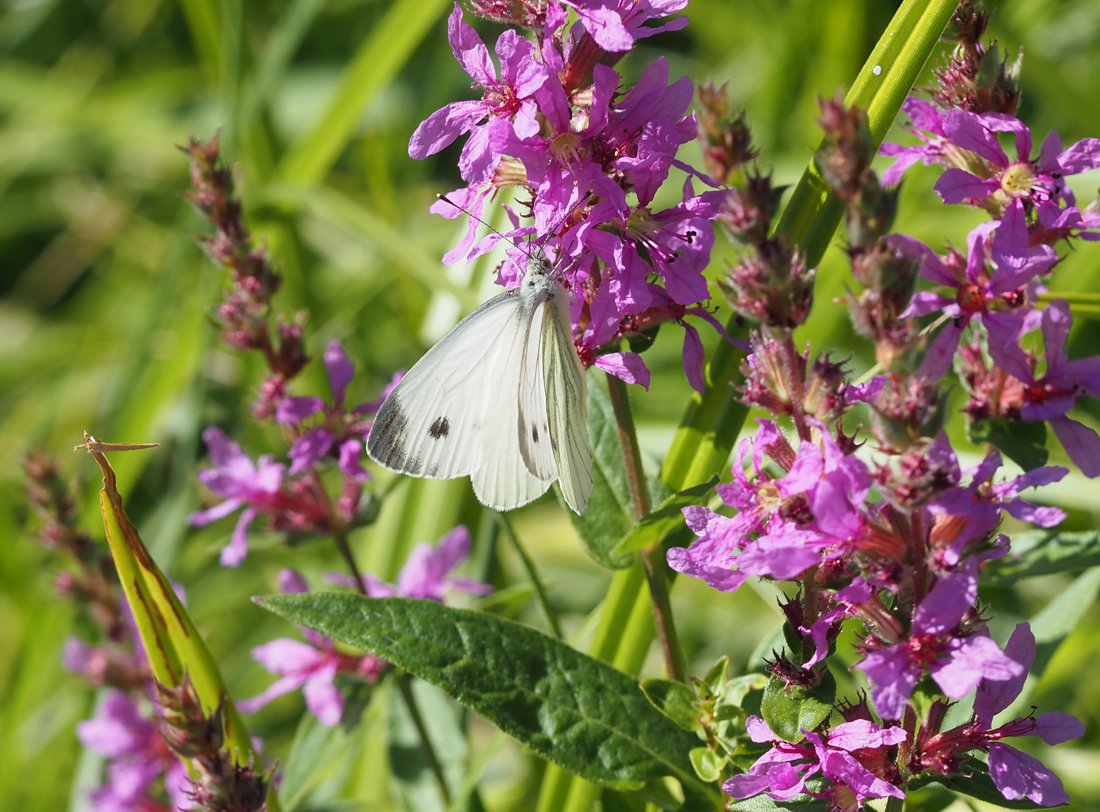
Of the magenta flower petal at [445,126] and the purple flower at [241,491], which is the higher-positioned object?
the magenta flower petal at [445,126]

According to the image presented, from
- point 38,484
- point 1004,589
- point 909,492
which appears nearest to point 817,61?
point 1004,589

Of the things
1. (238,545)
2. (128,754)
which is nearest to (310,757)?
(238,545)

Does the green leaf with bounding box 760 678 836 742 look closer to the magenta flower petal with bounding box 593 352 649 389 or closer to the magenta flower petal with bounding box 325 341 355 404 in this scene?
the magenta flower petal with bounding box 593 352 649 389

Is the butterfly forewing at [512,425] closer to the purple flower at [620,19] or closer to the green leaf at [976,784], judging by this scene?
the purple flower at [620,19]

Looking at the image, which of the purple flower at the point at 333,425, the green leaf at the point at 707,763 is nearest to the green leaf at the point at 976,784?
the green leaf at the point at 707,763

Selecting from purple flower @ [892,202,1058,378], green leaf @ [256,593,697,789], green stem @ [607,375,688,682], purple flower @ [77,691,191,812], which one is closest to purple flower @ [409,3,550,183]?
green stem @ [607,375,688,682]

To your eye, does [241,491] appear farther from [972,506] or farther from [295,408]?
[972,506]
